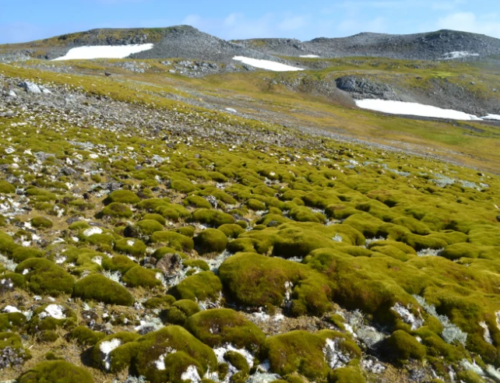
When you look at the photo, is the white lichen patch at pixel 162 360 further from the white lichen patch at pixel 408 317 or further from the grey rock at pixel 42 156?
Result: the grey rock at pixel 42 156

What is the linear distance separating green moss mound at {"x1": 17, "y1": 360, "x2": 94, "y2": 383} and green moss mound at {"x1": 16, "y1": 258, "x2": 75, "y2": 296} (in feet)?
11.5

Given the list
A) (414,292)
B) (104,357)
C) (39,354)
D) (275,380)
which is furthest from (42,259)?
(414,292)

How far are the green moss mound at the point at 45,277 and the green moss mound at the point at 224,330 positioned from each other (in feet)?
14.8

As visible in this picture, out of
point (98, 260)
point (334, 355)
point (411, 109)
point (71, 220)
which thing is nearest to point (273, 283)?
point (334, 355)

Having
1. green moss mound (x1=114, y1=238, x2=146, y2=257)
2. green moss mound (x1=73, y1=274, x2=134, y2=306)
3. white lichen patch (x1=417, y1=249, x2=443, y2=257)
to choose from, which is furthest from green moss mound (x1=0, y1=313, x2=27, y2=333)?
white lichen patch (x1=417, y1=249, x2=443, y2=257)

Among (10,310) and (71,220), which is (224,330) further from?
(71,220)

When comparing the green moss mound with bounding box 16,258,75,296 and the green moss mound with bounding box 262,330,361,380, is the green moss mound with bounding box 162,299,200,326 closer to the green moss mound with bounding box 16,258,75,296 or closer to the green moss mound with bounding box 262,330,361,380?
the green moss mound with bounding box 262,330,361,380

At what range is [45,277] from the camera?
11.5m

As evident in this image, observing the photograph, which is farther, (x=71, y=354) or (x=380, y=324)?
(x=380, y=324)

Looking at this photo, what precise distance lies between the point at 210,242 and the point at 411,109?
176337 mm

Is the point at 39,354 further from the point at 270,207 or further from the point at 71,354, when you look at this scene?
the point at 270,207

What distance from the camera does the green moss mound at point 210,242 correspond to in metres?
17.0

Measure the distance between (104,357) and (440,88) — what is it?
8656 inches

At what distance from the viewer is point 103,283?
39.1 ft
